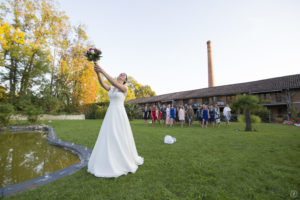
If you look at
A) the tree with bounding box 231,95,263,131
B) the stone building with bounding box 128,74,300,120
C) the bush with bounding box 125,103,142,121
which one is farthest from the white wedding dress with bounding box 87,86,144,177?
the stone building with bounding box 128,74,300,120

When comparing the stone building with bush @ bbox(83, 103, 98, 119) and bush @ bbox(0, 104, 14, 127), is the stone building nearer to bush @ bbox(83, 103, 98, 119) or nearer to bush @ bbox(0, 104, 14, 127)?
bush @ bbox(83, 103, 98, 119)

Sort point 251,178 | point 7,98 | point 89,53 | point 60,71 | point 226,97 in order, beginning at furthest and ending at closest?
point 226,97, point 60,71, point 7,98, point 89,53, point 251,178

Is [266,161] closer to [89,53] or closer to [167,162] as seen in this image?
[167,162]

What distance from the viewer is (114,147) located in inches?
115

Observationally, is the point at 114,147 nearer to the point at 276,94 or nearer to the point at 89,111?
the point at 276,94

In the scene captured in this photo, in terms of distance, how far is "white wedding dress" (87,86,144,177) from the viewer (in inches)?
111

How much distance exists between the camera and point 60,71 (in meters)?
23.7

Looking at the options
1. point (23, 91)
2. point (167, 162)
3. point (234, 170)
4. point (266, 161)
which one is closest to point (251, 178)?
point (234, 170)

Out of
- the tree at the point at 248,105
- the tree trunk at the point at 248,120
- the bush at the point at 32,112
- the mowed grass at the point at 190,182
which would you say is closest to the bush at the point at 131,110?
the bush at the point at 32,112

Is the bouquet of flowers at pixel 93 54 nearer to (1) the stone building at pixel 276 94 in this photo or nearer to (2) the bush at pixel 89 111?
(1) the stone building at pixel 276 94

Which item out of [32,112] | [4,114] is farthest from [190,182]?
[32,112]

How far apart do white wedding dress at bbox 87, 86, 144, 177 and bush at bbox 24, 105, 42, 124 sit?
13.3 metres

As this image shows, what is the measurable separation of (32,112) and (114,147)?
45.2 feet

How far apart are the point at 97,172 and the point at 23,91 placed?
20461 millimetres
